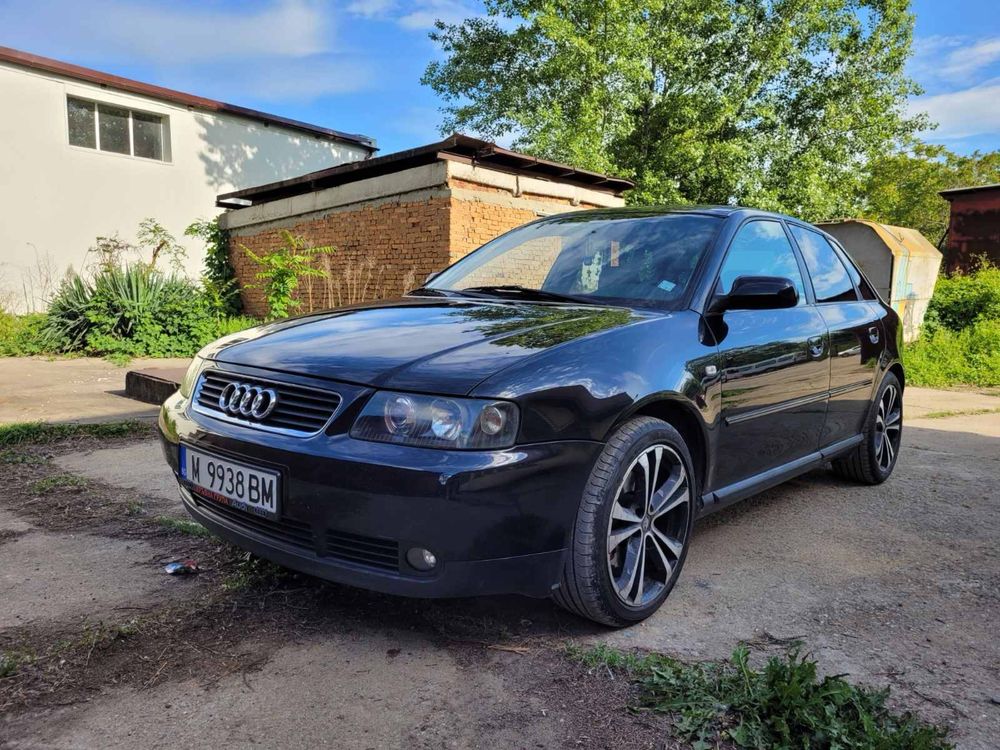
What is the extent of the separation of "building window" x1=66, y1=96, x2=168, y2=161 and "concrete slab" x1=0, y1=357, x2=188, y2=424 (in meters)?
7.22

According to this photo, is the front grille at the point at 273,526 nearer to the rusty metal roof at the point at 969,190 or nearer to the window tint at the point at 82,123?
the window tint at the point at 82,123

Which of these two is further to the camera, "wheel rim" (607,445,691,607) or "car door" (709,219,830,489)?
"car door" (709,219,830,489)

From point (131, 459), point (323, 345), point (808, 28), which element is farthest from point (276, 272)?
point (808, 28)

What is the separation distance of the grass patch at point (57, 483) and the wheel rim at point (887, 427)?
14.9ft

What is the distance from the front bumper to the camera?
1.97 m

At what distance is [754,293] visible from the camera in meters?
2.85

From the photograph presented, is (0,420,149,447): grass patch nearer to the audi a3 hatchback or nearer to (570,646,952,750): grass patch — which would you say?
the audi a3 hatchback

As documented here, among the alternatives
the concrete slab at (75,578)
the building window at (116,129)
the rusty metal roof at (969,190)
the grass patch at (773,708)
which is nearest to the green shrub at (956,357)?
the rusty metal roof at (969,190)

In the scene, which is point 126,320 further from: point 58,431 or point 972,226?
point 972,226

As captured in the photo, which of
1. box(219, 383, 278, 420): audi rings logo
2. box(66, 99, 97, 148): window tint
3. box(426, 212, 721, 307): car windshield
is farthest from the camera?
box(66, 99, 97, 148): window tint

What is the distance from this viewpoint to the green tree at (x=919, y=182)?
30750 mm

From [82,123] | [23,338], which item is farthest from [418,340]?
[82,123]

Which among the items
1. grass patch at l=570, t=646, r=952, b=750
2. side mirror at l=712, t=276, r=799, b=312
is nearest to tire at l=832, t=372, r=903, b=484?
side mirror at l=712, t=276, r=799, b=312

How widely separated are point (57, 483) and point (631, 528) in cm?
324
